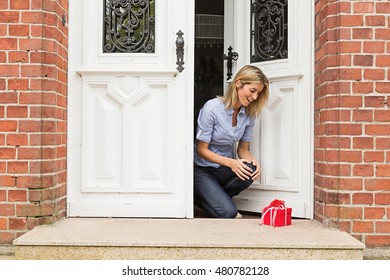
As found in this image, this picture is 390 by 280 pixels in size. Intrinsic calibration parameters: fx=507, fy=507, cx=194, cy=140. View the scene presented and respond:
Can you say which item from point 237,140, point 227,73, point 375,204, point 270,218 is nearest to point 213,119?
point 237,140

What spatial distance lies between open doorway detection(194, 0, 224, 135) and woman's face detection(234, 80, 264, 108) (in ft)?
6.87

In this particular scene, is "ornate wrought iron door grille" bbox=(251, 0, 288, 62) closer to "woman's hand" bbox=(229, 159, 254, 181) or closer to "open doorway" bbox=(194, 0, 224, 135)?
"woman's hand" bbox=(229, 159, 254, 181)

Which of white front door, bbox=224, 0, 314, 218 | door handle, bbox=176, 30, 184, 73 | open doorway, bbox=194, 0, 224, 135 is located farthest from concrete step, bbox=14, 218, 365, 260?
open doorway, bbox=194, 0, 224, 135

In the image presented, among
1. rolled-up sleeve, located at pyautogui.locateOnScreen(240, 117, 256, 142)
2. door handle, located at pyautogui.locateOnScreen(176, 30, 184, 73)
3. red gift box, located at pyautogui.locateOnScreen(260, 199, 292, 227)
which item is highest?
door handle, located at pyautogui.locateOnScreen(176, 30, 184, 73)

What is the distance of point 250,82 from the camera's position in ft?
12.6

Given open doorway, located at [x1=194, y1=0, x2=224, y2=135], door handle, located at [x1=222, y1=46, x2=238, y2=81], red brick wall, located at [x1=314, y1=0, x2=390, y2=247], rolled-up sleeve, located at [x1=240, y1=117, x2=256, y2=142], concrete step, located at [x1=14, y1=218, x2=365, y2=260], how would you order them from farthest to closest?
1. open doorway, located at [x1=194, y1=0, x2=224, y2=135]
2. door handle, located at [x1=222, y1=46, x2=238, y2=81]
3. rolled-up sleeve, located at [x1=240, y1=117, x2=256, y2=142]
4. red brick wall, located at [x1=314, y1=0, x2=390, y2=247]
5. concrete step, located at [x1=14, y1=218, x2=365, y2=260]

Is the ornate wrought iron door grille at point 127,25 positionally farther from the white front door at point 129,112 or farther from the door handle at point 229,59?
the door handle at point 229,59

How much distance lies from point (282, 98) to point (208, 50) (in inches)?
109

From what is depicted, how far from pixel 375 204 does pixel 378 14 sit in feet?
4.19

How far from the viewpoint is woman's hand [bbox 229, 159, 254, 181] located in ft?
12.8

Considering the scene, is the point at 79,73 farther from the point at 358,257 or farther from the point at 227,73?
the point at 358,257

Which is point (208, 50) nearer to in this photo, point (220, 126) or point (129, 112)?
point (220, 126)

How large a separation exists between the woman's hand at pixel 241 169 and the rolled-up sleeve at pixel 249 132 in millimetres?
240

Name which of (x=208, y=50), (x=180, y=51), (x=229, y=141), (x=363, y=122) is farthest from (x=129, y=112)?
(x=208, y=50)
